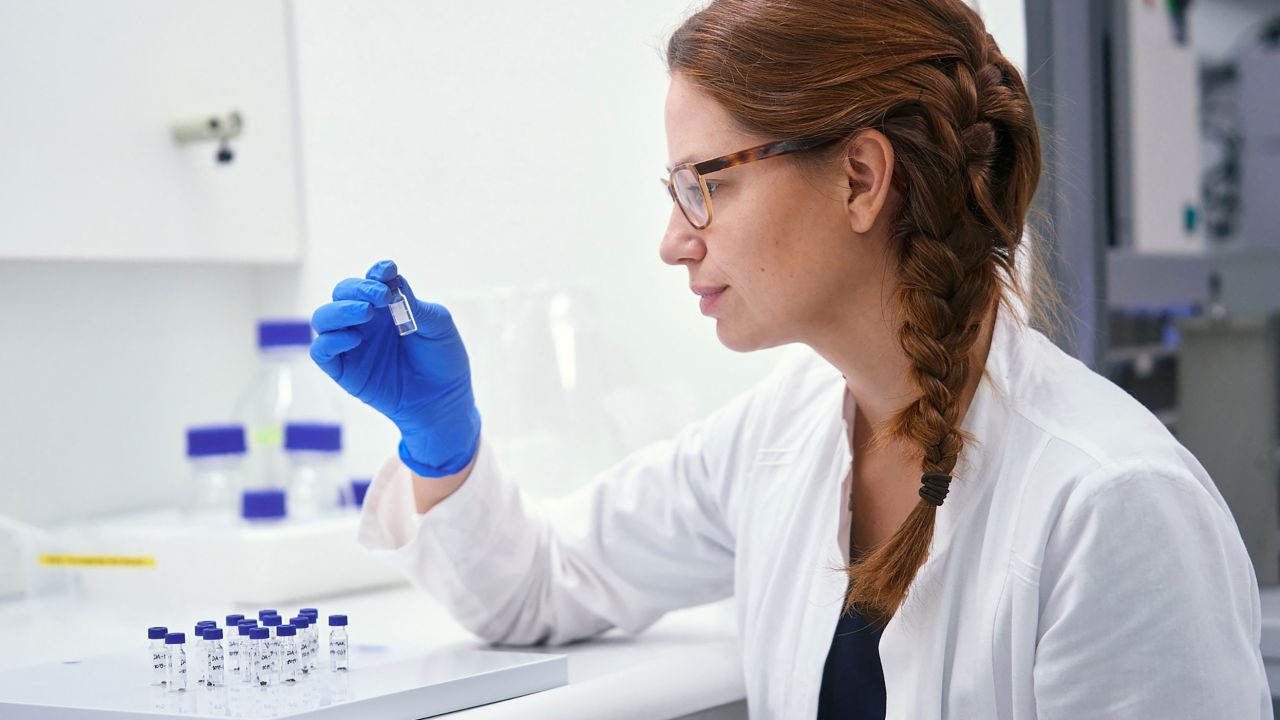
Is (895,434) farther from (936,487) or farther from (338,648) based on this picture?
(338,648)

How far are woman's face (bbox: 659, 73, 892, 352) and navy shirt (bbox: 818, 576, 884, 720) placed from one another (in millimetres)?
235

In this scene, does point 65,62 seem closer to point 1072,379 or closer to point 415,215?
point 415,215

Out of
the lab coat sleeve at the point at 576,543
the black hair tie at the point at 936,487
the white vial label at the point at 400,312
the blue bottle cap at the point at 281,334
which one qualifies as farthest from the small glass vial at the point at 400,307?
the blue bottle cap at the point at 281,334

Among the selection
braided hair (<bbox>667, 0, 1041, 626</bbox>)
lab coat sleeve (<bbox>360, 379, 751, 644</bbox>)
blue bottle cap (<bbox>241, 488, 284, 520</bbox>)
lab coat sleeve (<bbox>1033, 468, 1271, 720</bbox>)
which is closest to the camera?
lab coat sleeve (<bbox>1033, 468, 1271, 720</bbox>)

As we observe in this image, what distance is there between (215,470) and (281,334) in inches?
8.6

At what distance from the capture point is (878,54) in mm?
879

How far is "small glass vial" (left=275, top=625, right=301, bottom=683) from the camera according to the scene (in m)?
0.86

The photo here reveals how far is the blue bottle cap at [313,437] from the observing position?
1.42m

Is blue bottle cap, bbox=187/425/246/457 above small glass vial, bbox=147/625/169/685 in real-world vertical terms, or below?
above

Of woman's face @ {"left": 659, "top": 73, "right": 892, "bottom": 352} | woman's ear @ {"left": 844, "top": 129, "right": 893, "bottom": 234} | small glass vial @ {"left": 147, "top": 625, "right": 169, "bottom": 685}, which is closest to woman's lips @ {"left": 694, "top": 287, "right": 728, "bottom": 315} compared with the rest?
woman's face @ {"left": 659, "top": 73, "right": 892, "bottom": 352}

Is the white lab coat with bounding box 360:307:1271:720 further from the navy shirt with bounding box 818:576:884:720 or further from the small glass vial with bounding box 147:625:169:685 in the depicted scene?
the small glass vial with bounding box 147:625:169:685

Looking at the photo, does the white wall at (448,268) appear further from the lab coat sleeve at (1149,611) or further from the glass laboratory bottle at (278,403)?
the lab coat sleeve at (1149,611)

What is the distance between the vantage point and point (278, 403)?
1.63 metres

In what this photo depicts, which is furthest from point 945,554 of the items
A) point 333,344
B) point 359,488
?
point 359,488
